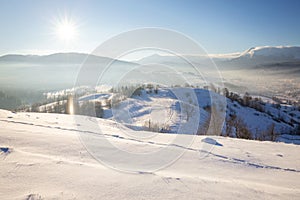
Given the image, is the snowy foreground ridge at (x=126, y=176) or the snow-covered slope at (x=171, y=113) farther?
the snow-covered slope at (x=171, y=113)

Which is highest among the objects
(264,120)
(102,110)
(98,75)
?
(98,75)

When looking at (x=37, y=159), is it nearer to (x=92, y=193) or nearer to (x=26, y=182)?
(x=26, y=182)

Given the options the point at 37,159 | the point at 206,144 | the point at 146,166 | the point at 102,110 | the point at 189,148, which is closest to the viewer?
the point at 37,159

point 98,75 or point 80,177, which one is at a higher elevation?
point 98,75

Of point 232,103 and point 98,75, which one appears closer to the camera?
point 98,75

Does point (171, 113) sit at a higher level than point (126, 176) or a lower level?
lower

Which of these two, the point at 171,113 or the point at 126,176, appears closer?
the point at 126,176

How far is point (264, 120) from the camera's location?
2388cm

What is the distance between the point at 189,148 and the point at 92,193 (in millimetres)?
2103

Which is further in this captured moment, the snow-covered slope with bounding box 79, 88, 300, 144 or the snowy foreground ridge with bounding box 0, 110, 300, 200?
the snow-covered slope with bounding box 79, 88, 300, 144

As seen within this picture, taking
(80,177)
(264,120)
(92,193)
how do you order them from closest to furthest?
(92,193) → (80,177) → (264,120)

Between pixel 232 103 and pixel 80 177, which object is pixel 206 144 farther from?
pixel 232 103

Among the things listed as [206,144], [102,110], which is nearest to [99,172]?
[206,144]

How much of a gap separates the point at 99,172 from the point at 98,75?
2.69 m
